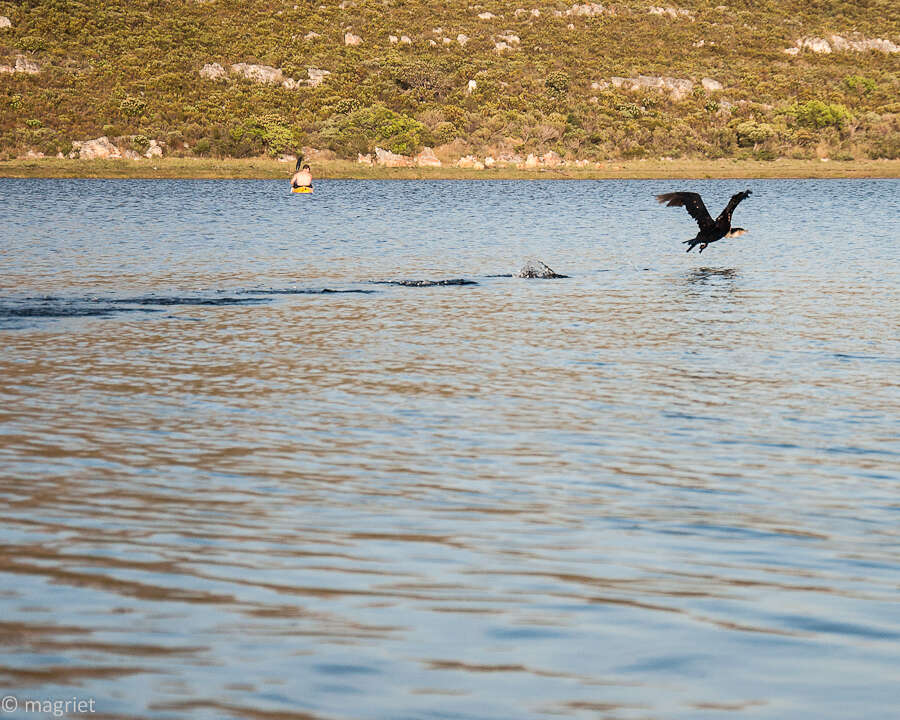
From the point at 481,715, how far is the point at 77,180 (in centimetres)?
11048

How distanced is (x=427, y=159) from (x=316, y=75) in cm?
2110

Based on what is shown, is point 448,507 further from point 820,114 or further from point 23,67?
point 820,114

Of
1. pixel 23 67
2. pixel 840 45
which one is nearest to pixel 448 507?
pixel 23 67

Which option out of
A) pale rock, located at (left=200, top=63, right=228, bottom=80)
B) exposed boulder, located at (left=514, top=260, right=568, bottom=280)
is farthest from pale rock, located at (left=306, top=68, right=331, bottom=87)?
exposed boulder, located at (left=514, top=260, right=568, bottom=280)

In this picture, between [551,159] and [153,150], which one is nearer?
[153,150]

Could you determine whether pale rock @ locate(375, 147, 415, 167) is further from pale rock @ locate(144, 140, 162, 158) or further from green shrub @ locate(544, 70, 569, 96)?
green shrub @ locate(544, 70, 569, 96)

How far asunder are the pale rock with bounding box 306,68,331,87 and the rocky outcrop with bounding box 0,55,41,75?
88.2 feet

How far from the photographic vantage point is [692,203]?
32.4m

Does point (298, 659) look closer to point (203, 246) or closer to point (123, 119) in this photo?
point (203, 246)

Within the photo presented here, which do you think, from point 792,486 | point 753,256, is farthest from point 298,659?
point 753,256

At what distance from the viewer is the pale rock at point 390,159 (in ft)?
427

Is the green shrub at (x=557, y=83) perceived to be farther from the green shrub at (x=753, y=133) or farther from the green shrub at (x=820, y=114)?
the green shrub at (x=820, y=114)

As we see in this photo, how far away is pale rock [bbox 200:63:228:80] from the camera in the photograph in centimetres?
14325

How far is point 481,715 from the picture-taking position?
6.03 meters
